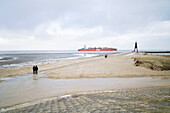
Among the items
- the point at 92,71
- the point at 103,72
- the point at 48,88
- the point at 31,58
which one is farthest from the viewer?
the point at 31,58

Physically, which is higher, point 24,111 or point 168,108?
point 168,108

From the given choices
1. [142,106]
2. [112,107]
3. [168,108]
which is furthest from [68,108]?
[168,108]

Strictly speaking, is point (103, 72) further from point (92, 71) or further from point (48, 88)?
point (48, 88)

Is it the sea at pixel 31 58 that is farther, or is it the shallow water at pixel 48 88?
the sea at pixel 31 58

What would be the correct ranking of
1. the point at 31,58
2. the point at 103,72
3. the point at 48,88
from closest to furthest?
1. the point at 48,88
2. the point at 103,72
3. the point at 31,58

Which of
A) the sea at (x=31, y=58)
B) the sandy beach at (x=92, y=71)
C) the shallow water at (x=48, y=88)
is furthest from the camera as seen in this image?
the sea at (x=31, y=58)

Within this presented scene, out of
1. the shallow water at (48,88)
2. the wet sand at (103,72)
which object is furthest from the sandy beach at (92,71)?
the shallow water at (48,88)

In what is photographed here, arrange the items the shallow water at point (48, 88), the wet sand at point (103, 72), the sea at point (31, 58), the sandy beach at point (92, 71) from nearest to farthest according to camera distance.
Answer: the shallow water at point (48, 88) → the wet sand at point (103, 72) → the sandy beach at point (92, 71) → the sea at point (31, 58)

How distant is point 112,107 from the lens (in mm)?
5828

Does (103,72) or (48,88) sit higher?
(103,72)

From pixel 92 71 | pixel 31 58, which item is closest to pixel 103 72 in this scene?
pixel 92 71

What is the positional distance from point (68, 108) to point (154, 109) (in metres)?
4.20

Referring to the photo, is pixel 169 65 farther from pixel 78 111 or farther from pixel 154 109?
pixel 78 111

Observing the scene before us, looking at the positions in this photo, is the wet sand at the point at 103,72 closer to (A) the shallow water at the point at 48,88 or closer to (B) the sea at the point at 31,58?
(A) the shallow water at the point at 48,88
